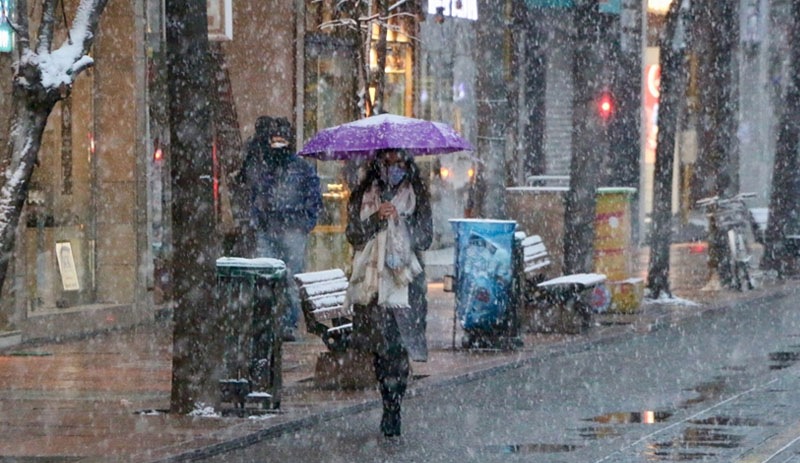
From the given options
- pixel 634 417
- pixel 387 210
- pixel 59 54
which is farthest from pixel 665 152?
pixel 59 54

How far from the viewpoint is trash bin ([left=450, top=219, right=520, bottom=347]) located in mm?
16297

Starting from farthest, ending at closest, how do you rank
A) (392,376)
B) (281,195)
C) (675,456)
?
(281,195)
(392,376)
(675,456)

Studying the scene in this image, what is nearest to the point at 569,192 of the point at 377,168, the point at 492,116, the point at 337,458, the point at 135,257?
the point at 492,116

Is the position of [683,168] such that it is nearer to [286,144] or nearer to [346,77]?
[346,77]

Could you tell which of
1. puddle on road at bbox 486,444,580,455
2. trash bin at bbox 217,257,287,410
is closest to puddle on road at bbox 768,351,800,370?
puddle on road at bbox 486,444,580,455

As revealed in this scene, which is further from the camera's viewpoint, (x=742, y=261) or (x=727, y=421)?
(x=742, y=261)

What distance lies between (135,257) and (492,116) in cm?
554

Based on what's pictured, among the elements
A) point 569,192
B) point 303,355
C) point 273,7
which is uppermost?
point 273,7

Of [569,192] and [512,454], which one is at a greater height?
[569,192]

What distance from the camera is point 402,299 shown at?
11266 millimetres

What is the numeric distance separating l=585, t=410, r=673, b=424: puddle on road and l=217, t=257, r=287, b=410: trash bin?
2.18 meters

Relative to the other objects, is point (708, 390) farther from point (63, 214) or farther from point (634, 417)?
point (63, 214)

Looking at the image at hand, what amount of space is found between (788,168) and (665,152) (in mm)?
6436

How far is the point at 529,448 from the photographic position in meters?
10.7
